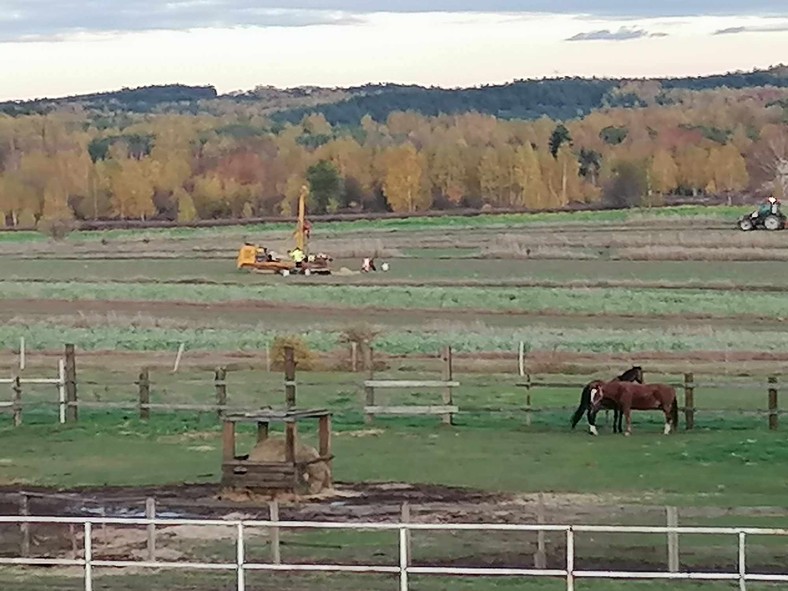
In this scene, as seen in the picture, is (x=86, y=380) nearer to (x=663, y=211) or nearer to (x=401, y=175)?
(x=663, y=211)

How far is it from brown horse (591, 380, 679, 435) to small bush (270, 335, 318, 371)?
31.8 feet

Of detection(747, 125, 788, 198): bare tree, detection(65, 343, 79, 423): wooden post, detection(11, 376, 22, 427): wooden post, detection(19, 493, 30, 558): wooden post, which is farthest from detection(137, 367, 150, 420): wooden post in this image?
detection(747, 125, 788, 198): bare tree

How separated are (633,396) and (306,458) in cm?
748

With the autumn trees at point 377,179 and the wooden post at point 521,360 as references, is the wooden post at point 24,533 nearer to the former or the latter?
the wooden post at point 521,360

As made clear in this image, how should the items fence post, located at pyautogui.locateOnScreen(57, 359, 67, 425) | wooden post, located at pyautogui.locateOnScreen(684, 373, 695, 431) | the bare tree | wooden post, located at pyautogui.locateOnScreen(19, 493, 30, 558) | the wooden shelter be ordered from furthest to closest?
the bare tree → fence post, located at pyautogui.locateOnScreen(57, 359, 67, 425) → wooden post, located at pyautogui.locateOnScreen(684, 373, 695, 431) → the wooden shelter → wooden post, located at pyautogui.locateOnScreen(19, 493, 30, 558)

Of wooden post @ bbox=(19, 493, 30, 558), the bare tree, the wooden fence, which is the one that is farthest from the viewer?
the bare tree

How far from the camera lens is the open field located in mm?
20625

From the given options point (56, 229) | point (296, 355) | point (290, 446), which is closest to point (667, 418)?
point (290, 446)

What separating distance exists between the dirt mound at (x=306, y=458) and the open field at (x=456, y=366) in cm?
43

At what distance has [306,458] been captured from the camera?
22.9m

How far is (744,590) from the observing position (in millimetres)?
16297

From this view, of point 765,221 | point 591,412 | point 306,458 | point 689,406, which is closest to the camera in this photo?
point 306,458

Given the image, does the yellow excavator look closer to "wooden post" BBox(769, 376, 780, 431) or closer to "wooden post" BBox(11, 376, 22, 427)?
"wooden post" BBox(11, 376, 22, 427)

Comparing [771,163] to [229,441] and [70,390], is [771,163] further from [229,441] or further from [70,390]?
[229,441]
